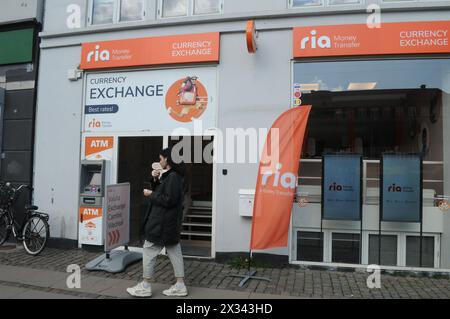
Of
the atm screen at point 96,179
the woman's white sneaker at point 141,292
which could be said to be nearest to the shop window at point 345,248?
the woman's white sneaker at point 141,292

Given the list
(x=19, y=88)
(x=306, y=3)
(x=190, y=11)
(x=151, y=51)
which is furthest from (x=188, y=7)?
(x=19, y=88)

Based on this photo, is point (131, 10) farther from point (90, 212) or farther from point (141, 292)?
point (141, 292)

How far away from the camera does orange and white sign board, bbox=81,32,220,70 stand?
6.39 metres

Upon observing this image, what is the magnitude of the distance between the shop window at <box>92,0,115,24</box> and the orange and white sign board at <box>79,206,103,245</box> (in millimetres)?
3694

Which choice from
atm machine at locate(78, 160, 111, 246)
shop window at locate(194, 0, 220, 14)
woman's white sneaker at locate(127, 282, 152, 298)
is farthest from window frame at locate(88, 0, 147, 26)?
woman's white sneaker at locate(127, 282, 152, 298)

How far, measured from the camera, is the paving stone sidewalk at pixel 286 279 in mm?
4918

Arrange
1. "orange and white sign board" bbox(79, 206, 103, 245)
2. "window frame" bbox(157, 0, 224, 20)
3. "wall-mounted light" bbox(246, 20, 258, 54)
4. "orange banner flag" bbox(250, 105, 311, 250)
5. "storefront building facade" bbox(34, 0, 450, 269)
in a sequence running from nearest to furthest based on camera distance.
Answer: "orange banner flag" bbox(250, 105, 311, 250) → "wall-mounted light" bbox(246, 20, 258, 54) → "storefront building facade" bbox(34, 0, 450, 269) → "window frame" bbox(157, 0, 224, 20) → "orange and white sign board" bbox(79, 206, 103, 245)

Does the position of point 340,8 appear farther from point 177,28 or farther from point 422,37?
point 177,28

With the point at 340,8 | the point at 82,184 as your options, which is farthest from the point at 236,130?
the point at 82,184

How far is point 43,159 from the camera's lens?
7.29 m

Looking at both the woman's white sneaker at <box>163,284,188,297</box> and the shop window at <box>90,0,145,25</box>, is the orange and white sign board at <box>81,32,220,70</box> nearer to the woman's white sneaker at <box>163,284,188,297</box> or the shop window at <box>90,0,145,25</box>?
the shop window at <box>90,0,145,25</box>

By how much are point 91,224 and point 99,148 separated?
144 cm

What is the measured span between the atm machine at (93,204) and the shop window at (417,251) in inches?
208

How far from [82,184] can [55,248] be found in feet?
4.58
